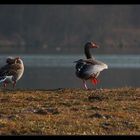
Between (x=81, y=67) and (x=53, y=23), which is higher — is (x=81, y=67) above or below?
below

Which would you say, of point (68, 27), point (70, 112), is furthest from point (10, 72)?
point (68, 27)

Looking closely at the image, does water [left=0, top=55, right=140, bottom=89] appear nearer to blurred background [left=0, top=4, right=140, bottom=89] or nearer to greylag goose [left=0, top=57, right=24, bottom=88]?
greylag goose [left=0, top=57, right=24, bottom=88]

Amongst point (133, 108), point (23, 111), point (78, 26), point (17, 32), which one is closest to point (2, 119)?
point (23, 111)

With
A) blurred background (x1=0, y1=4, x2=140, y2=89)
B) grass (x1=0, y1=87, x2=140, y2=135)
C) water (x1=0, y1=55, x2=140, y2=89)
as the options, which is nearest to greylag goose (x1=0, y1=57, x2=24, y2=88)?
grass (x1=0, y1=87, x2=140, y2=135)

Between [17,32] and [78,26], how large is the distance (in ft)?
45.1

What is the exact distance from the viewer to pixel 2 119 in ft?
42.0

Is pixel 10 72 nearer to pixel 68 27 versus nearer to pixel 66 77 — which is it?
pixel 66 77

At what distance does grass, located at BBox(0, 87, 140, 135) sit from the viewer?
39.6 ft

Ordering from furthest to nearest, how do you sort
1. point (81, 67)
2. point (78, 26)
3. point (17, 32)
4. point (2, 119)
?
1. point (78, 26)
2. point (17, 32)
3. point (81, 67)
4. point (2, 119)

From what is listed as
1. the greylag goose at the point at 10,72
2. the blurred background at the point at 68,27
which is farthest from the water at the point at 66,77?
the blurred background at the point at 68,27

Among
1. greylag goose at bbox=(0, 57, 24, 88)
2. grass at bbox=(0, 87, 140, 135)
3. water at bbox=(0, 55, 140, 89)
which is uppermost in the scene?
water at bbox=(0, 55, 140, 89)

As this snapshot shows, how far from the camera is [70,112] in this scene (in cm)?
1364

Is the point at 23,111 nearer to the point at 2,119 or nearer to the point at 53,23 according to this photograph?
the point at 2,119

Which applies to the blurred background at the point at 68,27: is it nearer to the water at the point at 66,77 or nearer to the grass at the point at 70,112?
the water at the point at 66,77
